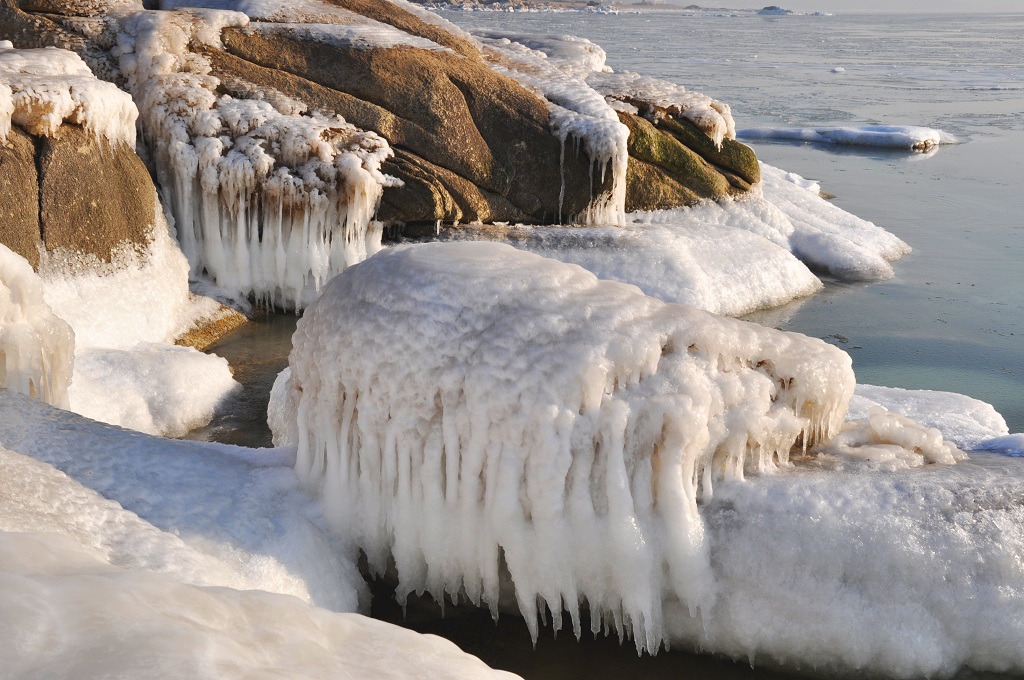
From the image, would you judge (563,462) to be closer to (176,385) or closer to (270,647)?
(270,647)

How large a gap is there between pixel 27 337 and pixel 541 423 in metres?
2.35

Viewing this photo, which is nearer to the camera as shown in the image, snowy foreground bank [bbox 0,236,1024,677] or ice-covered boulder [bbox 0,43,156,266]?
snowy foreground bank [bbox 0,236,1024,677]

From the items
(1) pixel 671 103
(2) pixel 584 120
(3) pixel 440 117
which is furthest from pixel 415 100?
(1) pixel 671 103

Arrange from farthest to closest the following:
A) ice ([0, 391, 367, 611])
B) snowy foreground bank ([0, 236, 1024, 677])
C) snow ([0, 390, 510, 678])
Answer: snowy foreground bank ([0, 236, 1024, 677])
ice ([0, 391, 367, 611])
snow ([0, 390, 510, 678])

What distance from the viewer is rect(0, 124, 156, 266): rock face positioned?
6.29 m

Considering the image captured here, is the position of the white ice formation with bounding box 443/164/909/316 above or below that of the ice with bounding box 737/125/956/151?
below

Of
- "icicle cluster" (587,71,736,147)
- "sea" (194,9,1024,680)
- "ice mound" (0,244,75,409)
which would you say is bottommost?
"sea" (194,9,1024,680)

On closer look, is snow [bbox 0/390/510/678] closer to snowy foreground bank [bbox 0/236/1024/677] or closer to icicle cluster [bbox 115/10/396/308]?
snowy foreground bank [bbox 0/236/1024/677]

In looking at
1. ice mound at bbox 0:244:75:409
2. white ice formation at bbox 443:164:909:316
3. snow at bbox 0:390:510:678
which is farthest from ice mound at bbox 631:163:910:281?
snow at bbox 0:390:510:678

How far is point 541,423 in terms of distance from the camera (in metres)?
3.54

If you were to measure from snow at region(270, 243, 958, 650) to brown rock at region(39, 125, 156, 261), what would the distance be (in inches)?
131

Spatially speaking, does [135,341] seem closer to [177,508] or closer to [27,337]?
[27,337]

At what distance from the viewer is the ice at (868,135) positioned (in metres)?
17.0

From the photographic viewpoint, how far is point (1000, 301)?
30.2 ft
